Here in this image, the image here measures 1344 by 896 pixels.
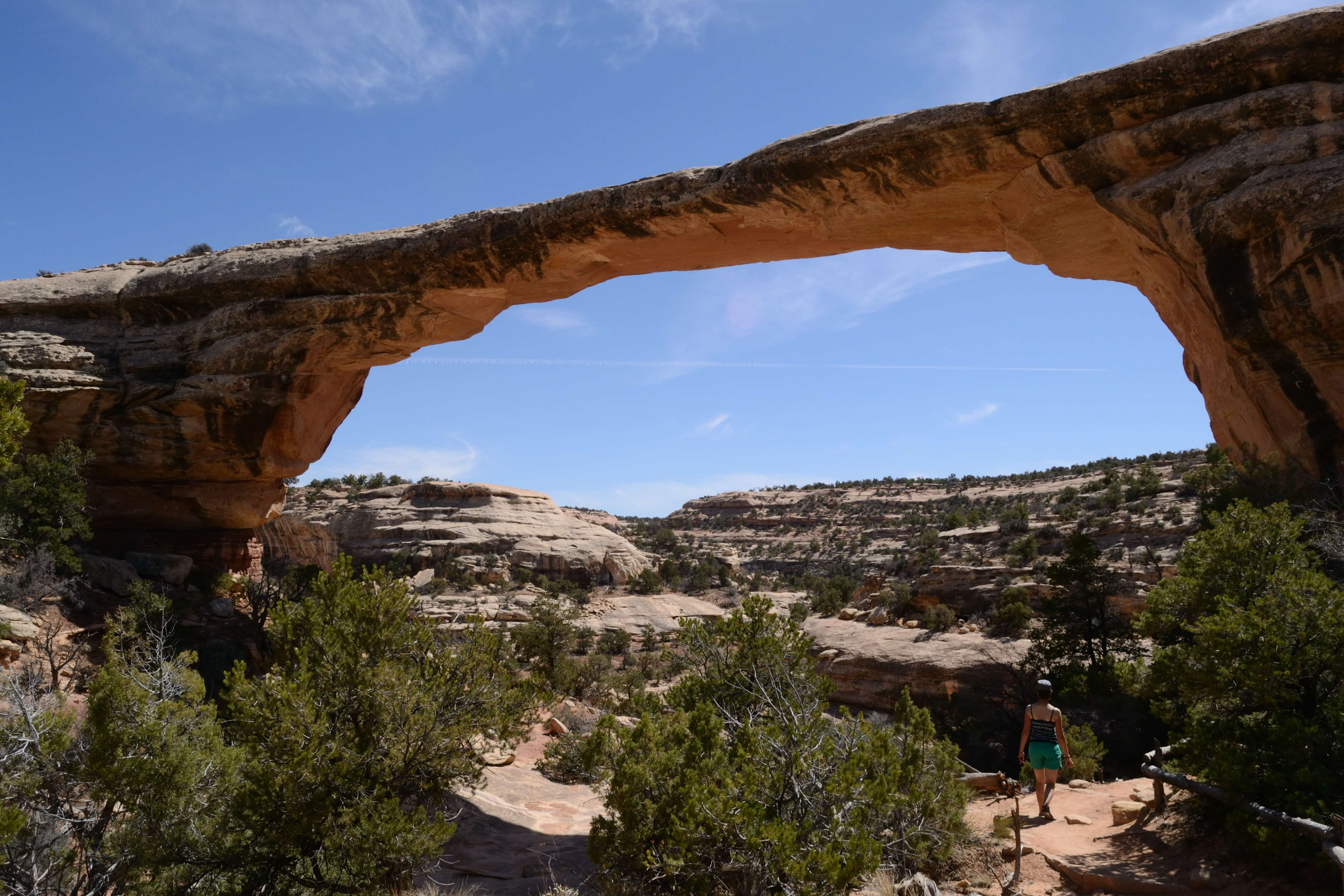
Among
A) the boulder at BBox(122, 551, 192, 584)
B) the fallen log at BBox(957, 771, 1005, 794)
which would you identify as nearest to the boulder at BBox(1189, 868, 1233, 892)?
the fallen log at BBox(957, 771, 1005, 794)

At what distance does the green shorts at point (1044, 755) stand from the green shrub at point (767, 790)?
88 centimetres

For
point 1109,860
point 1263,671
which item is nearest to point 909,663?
point 1109,860

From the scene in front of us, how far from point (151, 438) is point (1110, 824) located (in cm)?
1708

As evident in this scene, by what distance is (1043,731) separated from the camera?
25.7ft

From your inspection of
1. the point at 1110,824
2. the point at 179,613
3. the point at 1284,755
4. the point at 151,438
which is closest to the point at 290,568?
the point at 179,613

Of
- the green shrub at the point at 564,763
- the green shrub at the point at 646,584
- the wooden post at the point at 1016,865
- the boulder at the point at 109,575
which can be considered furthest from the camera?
the green shrub at the point at 646,584

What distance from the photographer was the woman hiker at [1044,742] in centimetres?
784

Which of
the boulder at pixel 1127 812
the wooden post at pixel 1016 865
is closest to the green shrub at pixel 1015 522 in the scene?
the boulder at pixel 1127 812

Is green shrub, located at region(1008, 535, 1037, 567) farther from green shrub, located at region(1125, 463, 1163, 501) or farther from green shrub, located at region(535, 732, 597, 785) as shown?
green shrub, located at region(535, 732, 597, 785)

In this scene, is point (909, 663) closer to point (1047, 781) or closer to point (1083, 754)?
point (1083, 754)

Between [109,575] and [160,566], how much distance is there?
125 cm

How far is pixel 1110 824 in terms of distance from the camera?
7.57 metres

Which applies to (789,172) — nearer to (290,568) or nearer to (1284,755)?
(1284,755)

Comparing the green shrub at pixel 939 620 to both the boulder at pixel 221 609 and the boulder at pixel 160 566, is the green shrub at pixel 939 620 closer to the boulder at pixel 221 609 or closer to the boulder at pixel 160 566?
the boulder at pixel 221 609
